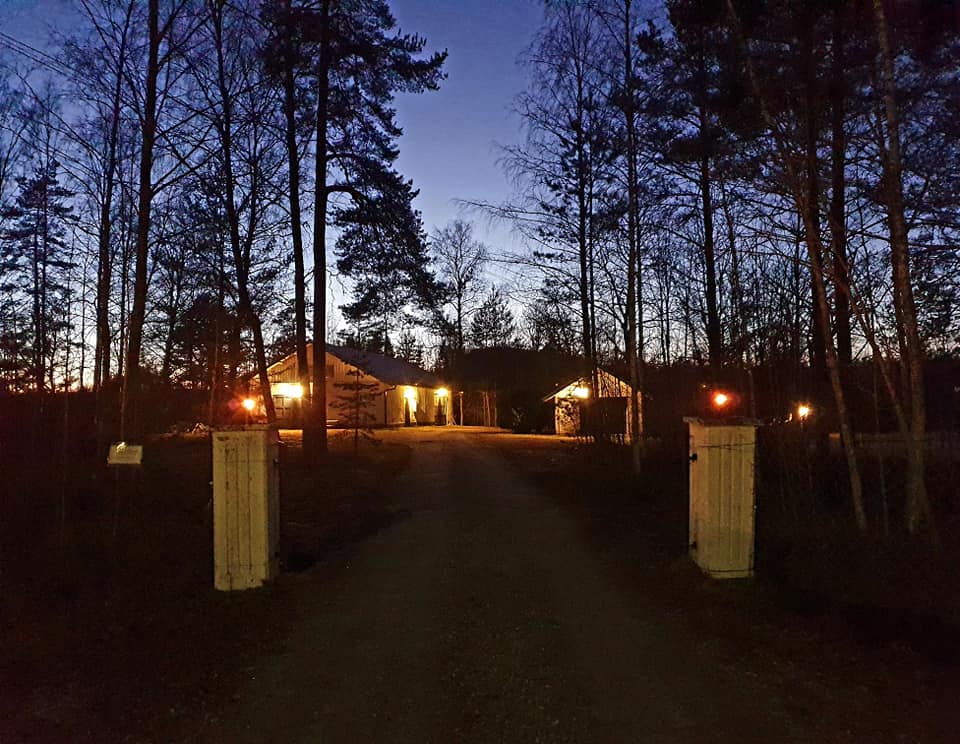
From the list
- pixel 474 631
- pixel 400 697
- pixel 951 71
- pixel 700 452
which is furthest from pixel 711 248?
pixel 400 697

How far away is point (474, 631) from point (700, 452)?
2.97 m

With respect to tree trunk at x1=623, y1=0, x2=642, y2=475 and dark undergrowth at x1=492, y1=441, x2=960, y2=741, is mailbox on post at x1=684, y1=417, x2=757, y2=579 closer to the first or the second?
dark undergrowth at x1=492, y1=441, x2=960, y2=741

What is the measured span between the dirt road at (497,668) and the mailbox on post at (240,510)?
0.70m

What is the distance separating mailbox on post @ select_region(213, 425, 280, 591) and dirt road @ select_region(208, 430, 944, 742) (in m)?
0.70

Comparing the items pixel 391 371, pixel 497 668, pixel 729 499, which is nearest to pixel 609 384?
pixel 729 499

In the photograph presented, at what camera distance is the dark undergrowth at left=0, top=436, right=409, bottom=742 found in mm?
4777

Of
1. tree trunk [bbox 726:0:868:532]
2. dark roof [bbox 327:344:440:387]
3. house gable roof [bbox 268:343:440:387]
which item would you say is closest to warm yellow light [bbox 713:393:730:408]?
tree trunk [bbox 726:0:868:532]

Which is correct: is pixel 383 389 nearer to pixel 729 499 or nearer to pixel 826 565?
pixel 729 499

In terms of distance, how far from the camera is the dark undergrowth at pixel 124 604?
15.7 ft

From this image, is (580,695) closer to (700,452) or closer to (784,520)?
(700,452)

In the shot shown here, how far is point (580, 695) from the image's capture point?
16.0 ft

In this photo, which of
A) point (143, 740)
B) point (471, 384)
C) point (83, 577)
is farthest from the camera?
point (471, 384)

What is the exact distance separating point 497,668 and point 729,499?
10.6 ft

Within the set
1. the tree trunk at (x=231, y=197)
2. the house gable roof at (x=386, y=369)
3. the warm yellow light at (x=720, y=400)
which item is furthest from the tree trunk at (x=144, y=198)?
the house gable roof at (x=386, y=369)
